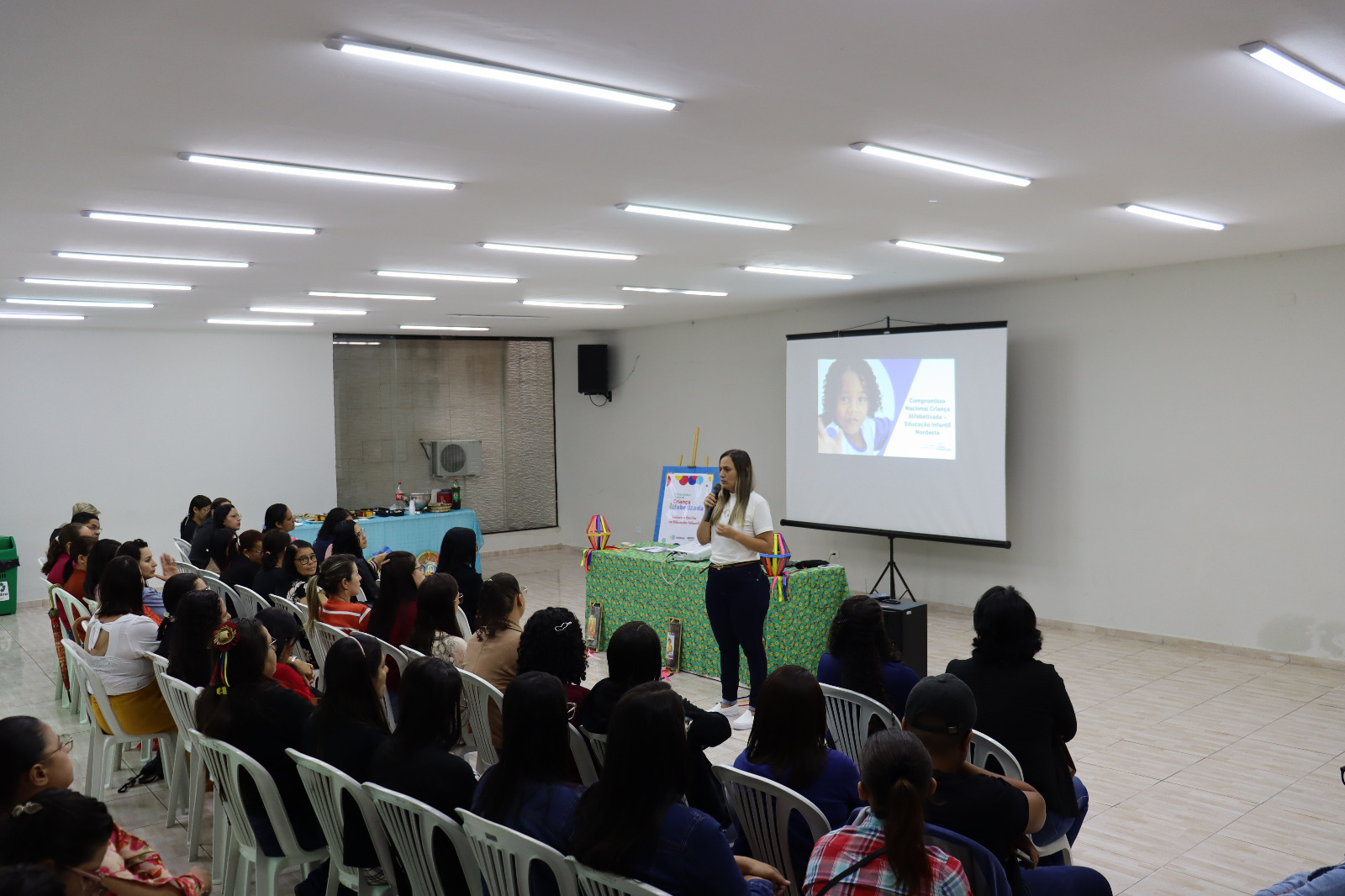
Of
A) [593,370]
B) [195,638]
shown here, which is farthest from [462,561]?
[593,370]

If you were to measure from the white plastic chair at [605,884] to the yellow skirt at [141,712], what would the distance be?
9.23 ft

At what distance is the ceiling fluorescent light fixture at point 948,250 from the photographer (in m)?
6.17

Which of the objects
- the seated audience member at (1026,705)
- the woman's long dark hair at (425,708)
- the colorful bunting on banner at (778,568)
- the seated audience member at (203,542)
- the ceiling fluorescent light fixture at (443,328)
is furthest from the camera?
the ceiling fluorescent light fixture at (443,328)

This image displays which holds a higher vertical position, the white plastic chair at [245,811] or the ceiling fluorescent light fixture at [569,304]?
the ceiling fluorescent light fixture at [569,304]

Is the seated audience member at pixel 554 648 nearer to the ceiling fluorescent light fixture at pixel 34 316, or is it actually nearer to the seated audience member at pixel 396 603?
the seated audience member at pixel 396 603

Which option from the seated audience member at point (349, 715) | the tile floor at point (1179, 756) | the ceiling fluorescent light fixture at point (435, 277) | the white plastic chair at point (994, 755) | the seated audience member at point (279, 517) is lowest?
the tile floor at point (1179, 756)

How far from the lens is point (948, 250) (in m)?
6.49

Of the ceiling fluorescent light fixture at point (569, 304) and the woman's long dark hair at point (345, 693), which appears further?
the ceiling fluorescent light fixture at point (569, 304)

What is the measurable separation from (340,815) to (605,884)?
0.98 m

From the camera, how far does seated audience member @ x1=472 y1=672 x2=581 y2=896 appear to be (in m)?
2.21

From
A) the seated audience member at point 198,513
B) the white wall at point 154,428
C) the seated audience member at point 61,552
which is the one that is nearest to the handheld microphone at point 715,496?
the seated audience member at point 61,552

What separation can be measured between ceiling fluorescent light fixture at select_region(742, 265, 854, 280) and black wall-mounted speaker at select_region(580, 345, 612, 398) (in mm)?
5137

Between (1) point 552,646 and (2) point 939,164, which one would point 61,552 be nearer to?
(1) point 552,646

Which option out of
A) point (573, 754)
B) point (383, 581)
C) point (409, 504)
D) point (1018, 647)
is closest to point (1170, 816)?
point (1018, 647)
